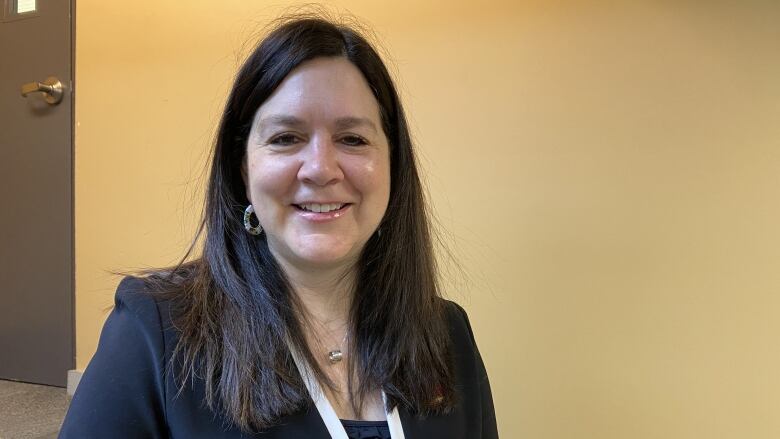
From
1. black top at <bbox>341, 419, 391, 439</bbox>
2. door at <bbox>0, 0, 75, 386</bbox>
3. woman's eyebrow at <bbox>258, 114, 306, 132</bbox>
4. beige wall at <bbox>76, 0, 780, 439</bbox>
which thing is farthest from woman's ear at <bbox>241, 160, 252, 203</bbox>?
door at <bbox>0, 0, 75, 386</bbox>

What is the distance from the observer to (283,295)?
0.90 m

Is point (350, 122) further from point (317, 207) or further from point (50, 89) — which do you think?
point (50, 89)

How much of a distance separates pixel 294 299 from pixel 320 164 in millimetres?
249

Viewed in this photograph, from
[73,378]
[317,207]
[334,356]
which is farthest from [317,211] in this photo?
[73,378]

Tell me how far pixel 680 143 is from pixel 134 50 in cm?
174

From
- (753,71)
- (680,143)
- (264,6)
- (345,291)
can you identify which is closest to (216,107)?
(264,6)

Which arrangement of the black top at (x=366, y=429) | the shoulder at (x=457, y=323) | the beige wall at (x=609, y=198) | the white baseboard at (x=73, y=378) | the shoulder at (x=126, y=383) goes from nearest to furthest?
the shoulder at (x=126, y=383) → the black top at (x=366, y=429) → the shoulder at (x=457, y=323) → the beige wall at (x=609, y=198) → the white baseboard at (x=73, y=378)

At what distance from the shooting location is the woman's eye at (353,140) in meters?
0.88

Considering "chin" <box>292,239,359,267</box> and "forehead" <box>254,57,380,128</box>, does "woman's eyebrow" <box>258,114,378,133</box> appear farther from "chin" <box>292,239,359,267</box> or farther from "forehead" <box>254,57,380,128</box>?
"chin" <box>292,239,359,267</box>

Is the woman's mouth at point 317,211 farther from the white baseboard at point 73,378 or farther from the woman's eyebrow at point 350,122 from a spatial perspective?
the white baseboard at point 73,378

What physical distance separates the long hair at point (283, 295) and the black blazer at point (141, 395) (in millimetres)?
18

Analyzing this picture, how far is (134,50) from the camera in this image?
72.9 inches

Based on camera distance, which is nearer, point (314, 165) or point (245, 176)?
point (314, 165)

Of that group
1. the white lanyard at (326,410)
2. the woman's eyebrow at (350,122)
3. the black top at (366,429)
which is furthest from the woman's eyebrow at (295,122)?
the black top at (366,429)
